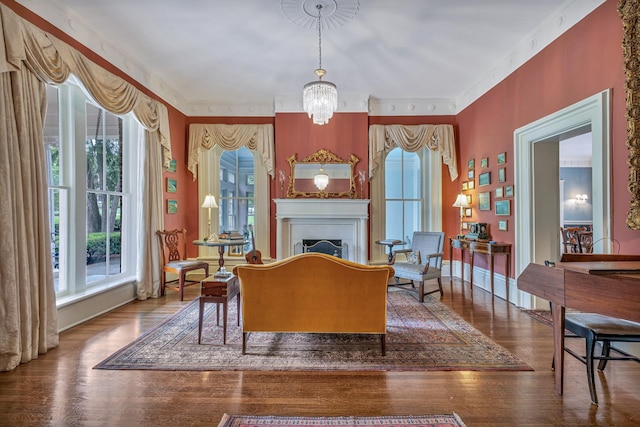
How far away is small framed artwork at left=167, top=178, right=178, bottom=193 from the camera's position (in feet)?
17.8

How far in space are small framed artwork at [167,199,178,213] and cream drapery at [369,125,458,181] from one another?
11.8ft

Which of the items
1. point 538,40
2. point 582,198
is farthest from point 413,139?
point 582,198

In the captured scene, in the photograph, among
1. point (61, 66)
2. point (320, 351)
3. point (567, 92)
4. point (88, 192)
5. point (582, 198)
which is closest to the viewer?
point (320, 351)

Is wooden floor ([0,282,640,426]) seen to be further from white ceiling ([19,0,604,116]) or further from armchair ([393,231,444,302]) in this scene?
white ceiling ([19,0,604,116])

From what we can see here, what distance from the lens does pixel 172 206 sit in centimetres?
550

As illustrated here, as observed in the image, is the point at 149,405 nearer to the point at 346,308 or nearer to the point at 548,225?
the point at 346,308

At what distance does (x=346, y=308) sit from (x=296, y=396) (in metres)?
0.79

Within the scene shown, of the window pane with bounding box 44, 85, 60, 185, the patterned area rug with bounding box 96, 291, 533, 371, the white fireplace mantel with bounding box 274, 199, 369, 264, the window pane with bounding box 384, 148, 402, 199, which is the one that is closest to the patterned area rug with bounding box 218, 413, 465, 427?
the patterned area rug with bounding box 96, 291, 533, 371

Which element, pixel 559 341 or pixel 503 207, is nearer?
pixel 559 341

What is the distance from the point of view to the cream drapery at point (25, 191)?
8.21ft

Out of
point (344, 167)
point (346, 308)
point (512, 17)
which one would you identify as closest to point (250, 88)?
point (344, 167)

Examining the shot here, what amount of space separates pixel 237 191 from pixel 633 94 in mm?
5724

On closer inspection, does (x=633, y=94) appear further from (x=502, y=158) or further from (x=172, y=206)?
(x=172, y=206)

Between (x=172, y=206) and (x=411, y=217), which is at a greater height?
(x=172, y=206)
